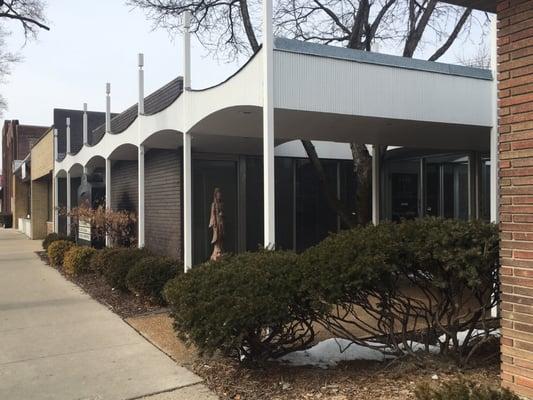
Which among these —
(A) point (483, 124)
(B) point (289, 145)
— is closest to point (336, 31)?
(B) point (289, 145)

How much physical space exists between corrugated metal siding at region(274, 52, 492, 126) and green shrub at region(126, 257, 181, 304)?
367 centimetres

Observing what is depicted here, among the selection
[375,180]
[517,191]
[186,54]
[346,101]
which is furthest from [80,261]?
[517,191]

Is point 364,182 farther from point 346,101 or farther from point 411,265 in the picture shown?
point 411,265

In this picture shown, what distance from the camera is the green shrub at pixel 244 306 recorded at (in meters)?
4.95

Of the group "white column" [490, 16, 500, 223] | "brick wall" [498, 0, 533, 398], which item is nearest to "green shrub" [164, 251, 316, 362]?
"brick wall" [498, 0, 533, 398]

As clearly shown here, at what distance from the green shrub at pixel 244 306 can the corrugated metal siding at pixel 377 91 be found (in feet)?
7.57

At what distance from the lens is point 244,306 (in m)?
4.95

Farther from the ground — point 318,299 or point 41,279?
point 318,299

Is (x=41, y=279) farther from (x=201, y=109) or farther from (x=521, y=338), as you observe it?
(x=521, y=338)

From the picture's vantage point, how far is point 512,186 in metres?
4.06

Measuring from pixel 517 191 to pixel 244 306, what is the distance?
2.37 m

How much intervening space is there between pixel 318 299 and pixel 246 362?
3.70 feet

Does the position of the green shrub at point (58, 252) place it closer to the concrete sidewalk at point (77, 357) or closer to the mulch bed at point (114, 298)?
the mulch bed at point (114, 298)

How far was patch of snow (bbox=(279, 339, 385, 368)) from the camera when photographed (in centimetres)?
581
